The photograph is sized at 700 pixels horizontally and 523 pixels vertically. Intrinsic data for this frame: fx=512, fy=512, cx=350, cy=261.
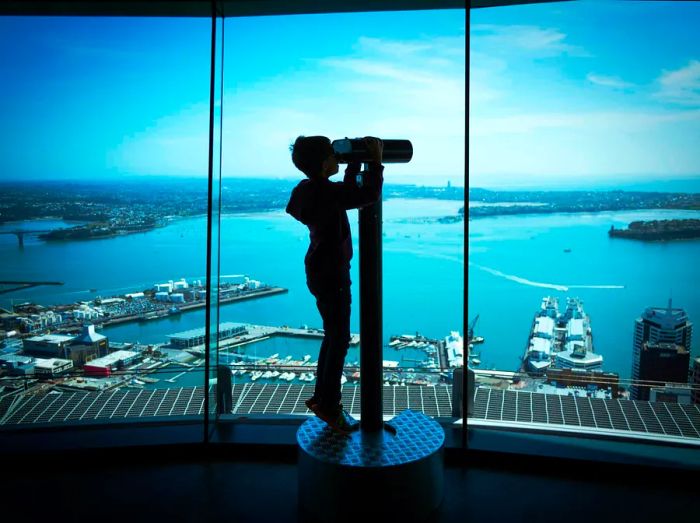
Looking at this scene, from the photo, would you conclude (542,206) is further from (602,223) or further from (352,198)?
(352,198)

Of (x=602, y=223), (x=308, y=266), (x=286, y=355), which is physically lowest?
(x=286, y=355)

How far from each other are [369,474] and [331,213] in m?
1.06

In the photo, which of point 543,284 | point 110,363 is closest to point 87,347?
point 110,363

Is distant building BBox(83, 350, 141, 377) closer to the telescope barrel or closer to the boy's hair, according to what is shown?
the boy's hair

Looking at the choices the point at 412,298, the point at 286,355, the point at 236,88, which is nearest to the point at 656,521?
the point at 412,298

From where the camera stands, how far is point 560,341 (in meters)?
3.12

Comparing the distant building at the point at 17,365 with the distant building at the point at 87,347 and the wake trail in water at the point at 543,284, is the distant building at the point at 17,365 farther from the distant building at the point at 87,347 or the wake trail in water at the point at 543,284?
the wake trail in water at the point at 543,284

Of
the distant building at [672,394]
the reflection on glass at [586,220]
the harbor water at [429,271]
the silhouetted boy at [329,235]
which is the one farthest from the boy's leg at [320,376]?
the distant building at [672,394]

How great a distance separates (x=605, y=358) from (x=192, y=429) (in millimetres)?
2489

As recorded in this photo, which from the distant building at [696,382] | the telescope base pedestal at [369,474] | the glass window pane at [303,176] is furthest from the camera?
the glass window pane at [303,176]

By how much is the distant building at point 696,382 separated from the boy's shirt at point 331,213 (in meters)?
2.11

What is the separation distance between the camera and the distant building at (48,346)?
10.4 ft

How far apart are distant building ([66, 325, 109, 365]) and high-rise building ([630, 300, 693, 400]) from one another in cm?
320

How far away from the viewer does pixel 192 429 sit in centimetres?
306
